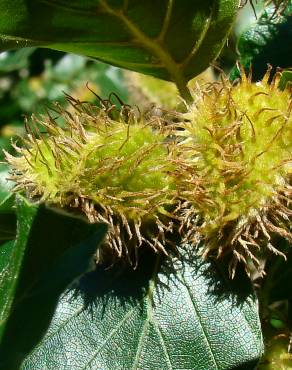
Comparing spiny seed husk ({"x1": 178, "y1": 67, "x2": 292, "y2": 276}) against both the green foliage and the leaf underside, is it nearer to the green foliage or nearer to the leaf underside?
the green foliage

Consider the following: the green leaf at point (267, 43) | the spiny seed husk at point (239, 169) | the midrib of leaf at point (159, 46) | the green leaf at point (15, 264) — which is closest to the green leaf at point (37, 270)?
the green leaf at point (15, 264)

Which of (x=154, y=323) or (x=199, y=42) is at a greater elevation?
(x=199, y=42)

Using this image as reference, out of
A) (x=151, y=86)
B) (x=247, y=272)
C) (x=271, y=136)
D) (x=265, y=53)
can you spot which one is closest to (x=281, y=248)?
(x=247, y=272)

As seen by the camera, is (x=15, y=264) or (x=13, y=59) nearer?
(x=15, y=264)

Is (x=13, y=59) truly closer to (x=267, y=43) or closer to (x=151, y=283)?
(x=267, y=43)

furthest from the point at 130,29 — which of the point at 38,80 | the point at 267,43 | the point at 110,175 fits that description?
the point at 38,80

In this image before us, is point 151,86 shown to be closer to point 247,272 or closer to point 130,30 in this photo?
point 130,30

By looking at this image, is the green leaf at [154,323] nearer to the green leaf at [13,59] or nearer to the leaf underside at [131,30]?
the leaf underside at [131,30]
